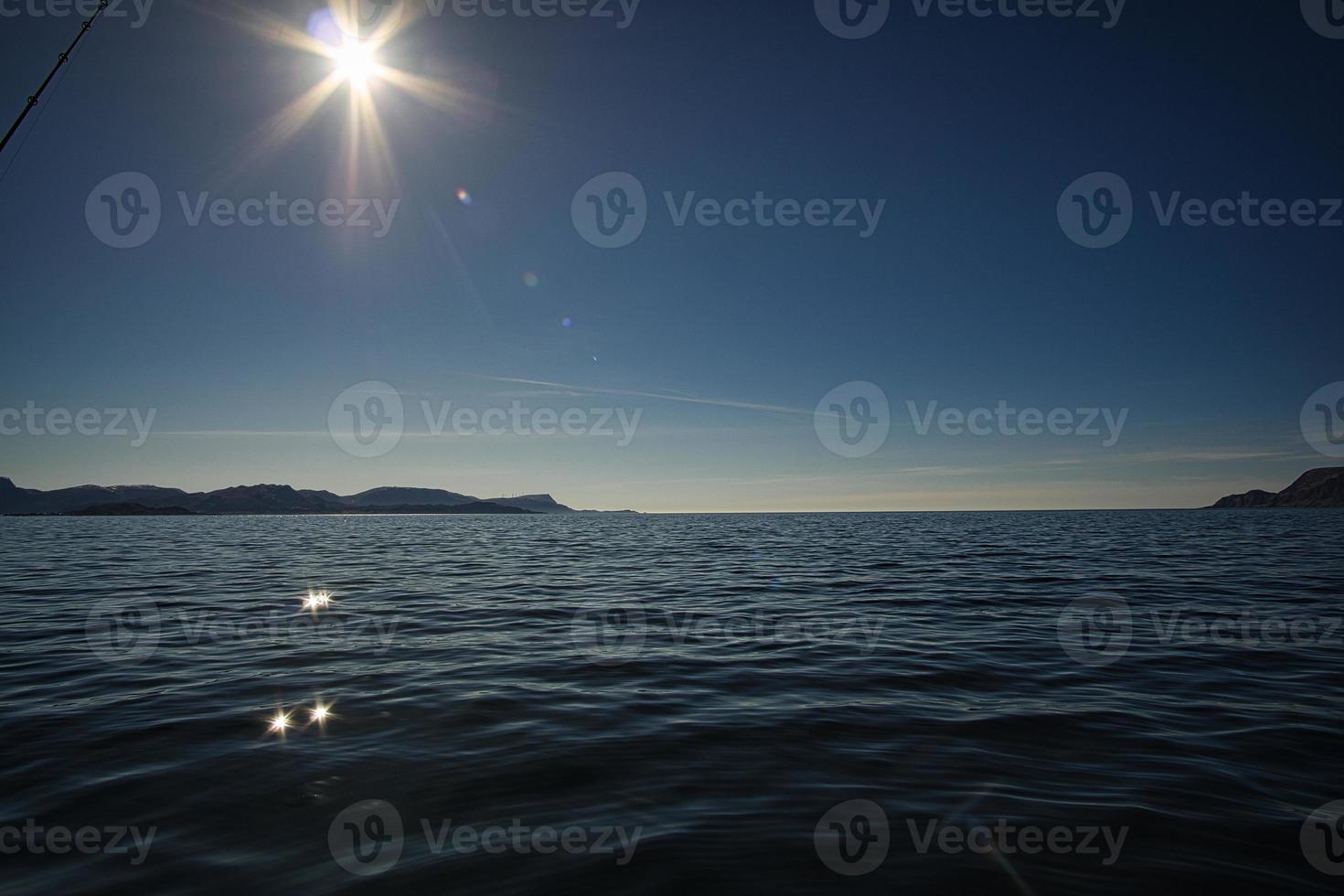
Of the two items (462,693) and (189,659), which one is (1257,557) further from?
(189,659)

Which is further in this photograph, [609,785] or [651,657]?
[651,657]

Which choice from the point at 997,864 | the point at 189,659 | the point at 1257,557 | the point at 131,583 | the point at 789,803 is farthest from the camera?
the point at 1257,557

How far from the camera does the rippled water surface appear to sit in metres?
4.51

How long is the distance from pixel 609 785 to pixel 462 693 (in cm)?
357

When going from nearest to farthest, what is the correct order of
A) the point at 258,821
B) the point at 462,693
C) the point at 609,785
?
the point at 258,821 < the point at 609,785 < the point at 462,693

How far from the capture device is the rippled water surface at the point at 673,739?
451cm

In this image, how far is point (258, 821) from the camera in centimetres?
505

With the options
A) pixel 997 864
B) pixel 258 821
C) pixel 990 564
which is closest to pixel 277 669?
pixel 258 821

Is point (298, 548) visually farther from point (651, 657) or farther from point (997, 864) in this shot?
point (997, 864)

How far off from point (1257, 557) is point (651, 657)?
117ft

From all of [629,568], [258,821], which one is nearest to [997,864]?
[258,821]

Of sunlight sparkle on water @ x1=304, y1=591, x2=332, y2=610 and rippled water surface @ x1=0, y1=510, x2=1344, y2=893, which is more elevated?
sunlight sparkle on water @ x1=304, y1=591, x2=332, y2=610

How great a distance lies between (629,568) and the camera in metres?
26.5

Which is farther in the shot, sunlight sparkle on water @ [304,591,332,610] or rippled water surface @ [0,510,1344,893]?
sunlight sparkle on water @ [304,591,332,610]
